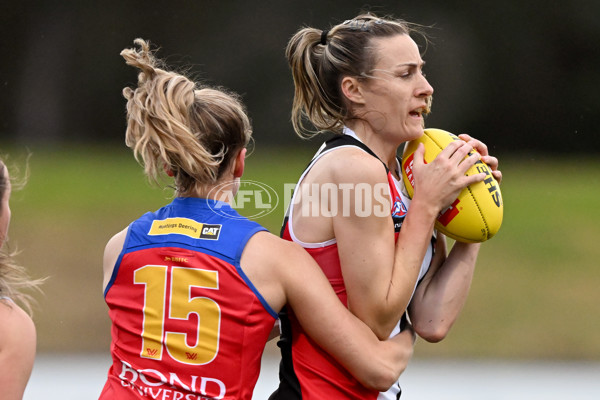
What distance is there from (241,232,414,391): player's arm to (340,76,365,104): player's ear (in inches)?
22.4

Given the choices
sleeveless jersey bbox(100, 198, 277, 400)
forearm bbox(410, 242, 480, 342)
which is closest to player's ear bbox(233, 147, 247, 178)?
sleeveless jersey bbox(100, 198, 277, 400)

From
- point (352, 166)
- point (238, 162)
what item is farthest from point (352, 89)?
point (238, 162)

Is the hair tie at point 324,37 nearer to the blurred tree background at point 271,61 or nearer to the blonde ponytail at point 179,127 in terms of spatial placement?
the blonde ponytail at point 179,127

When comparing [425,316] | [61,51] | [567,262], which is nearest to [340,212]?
[425,316]

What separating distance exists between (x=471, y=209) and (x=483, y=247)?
309 inches

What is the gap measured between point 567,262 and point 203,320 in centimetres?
891

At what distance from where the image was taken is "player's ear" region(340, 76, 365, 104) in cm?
243

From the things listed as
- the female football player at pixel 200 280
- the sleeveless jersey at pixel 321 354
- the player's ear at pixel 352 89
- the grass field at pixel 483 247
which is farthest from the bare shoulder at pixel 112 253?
the grass field at pixel 483 247

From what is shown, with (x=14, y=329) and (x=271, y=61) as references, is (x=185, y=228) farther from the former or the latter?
(x=271, y=61)

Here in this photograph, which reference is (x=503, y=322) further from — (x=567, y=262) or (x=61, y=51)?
(x=61, y=51)

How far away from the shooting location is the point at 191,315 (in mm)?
2037

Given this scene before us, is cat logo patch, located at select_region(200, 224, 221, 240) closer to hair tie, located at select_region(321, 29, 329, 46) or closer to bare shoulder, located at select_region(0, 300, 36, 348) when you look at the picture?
bare shoulder, located at select_region(0, 300, 36, 348)

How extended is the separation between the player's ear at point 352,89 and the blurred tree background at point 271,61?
9.36m

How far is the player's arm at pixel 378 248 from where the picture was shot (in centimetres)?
216
